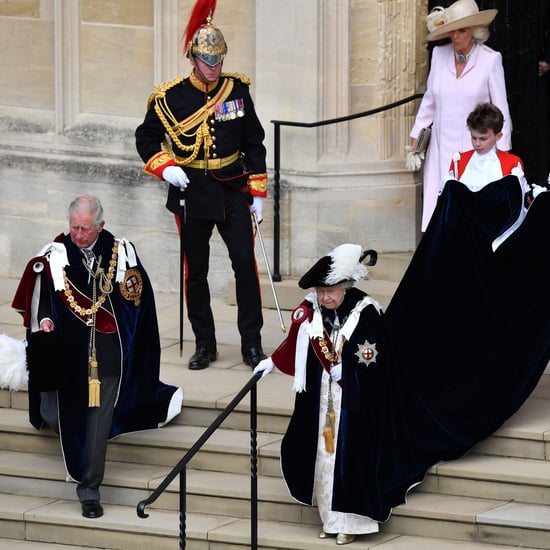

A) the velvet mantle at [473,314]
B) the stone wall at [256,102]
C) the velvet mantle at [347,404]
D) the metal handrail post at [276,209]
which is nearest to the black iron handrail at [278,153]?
the metal handrail post at [276,209]

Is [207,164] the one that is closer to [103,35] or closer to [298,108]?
[298,108]

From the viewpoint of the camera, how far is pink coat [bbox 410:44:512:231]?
1177 centimetres

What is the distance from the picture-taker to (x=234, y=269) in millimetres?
11297

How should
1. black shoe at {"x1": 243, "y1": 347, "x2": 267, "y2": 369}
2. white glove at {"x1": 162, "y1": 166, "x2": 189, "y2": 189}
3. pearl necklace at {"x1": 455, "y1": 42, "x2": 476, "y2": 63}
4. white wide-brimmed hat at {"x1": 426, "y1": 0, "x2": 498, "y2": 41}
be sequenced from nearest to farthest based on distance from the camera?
white glove at {"x1": 162, "y1": 166, "x2": 189, "y2": 189} → black shoe at {"x1": 243, "y1": 347, "x2": 267, "y2": 369} → white wide-brimmed hat at {"x1": 426, "y1": 0, "x2": 498, "y2": 41} → pearl necklace at {"x1": 455, "y1": 42, "x2": 476, "y2": 63}

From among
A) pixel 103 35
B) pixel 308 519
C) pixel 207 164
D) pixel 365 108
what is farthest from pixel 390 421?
pixel 103 35

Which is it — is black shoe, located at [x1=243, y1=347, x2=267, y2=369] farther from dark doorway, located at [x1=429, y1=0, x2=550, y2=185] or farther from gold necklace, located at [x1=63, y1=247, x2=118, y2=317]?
dark doorway, located at [x1=429, y1=0, x2=550, y2=185]

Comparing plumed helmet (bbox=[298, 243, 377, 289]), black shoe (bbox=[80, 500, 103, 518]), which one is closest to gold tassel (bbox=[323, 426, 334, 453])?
plumed helmet (bbox=[298, 243, 377, 289])

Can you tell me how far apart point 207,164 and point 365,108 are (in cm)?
197

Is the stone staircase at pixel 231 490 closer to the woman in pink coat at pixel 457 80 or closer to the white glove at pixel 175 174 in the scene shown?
the white glove at pixel 175 174

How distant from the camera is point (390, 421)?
9.70 metres

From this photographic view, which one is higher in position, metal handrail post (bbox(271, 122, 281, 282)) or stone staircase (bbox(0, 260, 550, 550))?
metal handrail post (bbox(271, 122, 281, 282))

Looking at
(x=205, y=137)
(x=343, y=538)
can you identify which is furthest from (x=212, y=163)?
(x=343, y=538)

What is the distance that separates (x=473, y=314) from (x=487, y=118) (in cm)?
105

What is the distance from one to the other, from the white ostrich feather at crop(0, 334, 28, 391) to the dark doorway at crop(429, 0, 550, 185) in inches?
154
